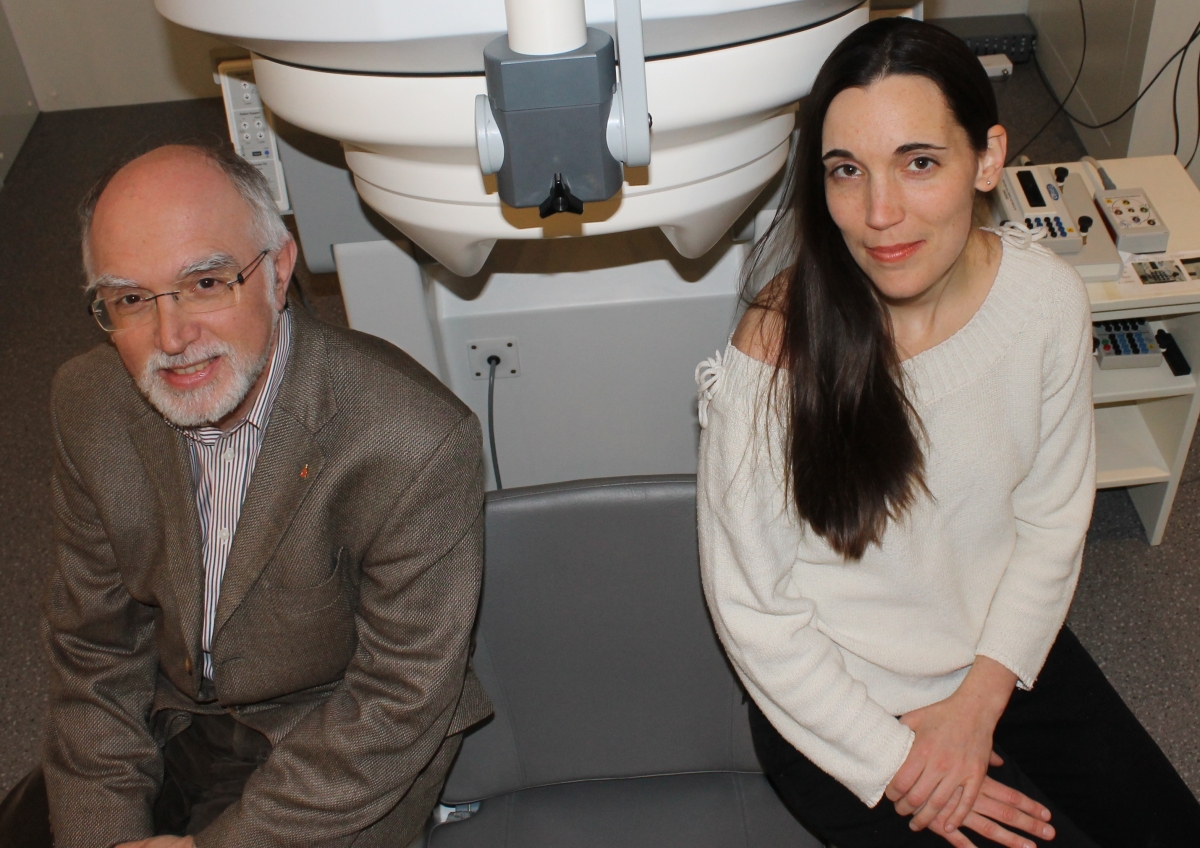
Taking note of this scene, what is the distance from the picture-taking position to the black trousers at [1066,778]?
1.06 m

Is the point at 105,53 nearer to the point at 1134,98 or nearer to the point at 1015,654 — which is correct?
the point at 1134,98

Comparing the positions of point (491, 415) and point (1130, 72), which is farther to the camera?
point (1130, 72)

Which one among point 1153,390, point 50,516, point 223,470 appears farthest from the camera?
point 50,516

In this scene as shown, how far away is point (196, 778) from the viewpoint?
4.05 ft

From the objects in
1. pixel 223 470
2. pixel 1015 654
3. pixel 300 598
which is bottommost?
pixel 1015 654

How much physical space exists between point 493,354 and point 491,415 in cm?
12

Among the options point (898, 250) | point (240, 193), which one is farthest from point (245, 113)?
point (898, 250)

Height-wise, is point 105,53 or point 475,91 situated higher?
point 475,91

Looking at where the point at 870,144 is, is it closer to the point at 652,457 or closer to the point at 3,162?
the point at 652,457

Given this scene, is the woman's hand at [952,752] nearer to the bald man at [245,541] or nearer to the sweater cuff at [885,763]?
the sweater cuff at [885,763]

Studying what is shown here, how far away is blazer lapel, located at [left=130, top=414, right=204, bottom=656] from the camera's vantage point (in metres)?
1.12

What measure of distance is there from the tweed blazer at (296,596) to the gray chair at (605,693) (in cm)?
6

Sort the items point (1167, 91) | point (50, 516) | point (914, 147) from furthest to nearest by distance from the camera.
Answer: point (1167, 91)
point (50, 516)
point (914, 147)

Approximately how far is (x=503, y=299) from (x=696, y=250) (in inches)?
22.0
